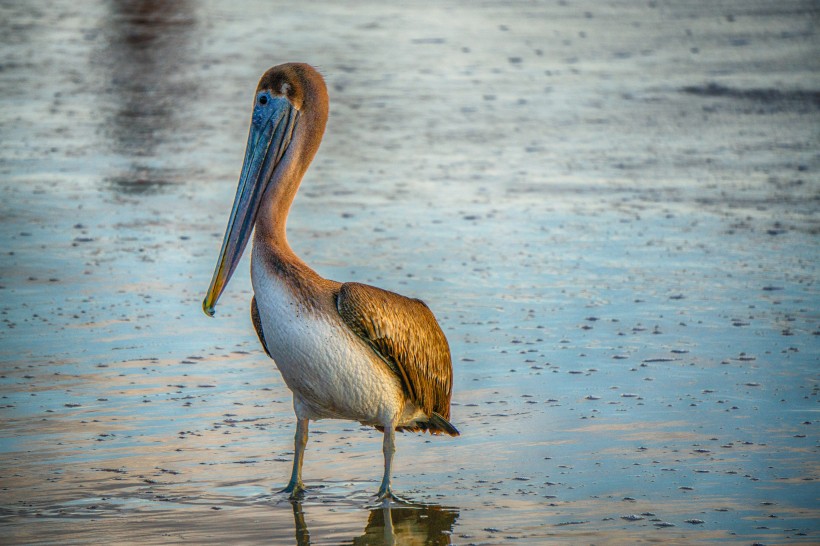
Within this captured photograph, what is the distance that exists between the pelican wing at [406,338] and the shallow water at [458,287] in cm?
35

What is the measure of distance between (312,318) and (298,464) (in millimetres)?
609

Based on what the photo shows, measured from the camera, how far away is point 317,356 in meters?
4.89

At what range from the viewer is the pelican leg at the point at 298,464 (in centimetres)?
511

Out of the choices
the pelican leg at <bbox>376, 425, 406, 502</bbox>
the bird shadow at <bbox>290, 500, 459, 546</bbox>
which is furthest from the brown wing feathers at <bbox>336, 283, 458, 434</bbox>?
the bird shadow at <bbox>290, 500, 459, 546</bbox>

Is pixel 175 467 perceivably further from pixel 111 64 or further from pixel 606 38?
pixel 606 38

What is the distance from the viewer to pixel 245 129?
1226cm

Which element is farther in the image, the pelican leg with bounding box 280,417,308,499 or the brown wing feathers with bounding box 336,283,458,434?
the pelican leg with bounding box 280,417,308,499

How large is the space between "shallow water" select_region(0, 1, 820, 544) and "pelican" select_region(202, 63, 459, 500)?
32 cm

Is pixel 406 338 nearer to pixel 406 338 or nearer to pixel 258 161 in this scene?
pixel 406 338

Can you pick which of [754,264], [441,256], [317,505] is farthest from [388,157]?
[317,505]

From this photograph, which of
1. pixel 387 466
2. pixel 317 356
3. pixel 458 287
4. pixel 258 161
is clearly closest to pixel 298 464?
pixel 387 466

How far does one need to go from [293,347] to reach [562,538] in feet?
3.83

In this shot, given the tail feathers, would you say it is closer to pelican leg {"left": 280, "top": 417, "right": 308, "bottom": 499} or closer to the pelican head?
pelican leg {"left": 280, "top": 417, "right": 308, "bottom": 499}

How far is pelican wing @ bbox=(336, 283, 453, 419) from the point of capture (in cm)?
500
